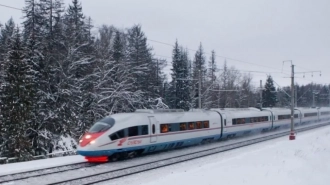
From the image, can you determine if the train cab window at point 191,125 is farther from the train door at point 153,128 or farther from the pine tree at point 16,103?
the pine tree at point 16,103

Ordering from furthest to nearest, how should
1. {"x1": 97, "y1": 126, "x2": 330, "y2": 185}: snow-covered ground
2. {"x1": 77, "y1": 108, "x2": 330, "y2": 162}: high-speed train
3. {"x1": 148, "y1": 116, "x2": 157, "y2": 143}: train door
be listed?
{"x1": 148, "y1": 116, "x2": 157, "y2": 143}: train door, {"x1": 77, "y1": 108, "x2": 330, "y2": 162}: high-speed train, {"x1": 97, "y1": 126, "x2": 330, "y2": 185}: snow-covered ground

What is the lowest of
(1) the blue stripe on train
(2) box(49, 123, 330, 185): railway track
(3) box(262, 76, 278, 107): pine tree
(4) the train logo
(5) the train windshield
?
Result: (2) box(49, 123, 330, 185): railway track

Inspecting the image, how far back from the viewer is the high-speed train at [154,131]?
60.0 ft

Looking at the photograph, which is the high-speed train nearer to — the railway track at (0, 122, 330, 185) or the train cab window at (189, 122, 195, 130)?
the train cab window at (189, 122, 195, 130)

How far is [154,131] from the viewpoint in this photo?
70.3 ft

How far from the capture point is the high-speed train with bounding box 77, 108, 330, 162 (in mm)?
18297

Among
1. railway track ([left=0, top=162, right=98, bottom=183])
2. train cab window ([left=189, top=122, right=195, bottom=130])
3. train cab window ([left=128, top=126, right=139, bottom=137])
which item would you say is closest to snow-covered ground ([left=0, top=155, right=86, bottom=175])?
railway track ([left=0, top=162, right=98, bottom=183])

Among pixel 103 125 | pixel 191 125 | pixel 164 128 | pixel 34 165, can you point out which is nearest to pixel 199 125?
pixel 191 125

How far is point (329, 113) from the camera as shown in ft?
230

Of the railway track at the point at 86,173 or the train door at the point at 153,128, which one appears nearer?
the railway track at the point at 86,173

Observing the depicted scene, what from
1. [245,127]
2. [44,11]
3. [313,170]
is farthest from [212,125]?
[44,11]

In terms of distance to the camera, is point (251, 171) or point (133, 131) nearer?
point (251, 171)

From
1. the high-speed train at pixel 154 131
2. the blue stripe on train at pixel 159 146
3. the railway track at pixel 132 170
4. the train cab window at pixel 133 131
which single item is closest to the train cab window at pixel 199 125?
the high-speed train at pixel 154 131

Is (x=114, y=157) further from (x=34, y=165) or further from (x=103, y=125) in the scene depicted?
(x=34, y=165)
